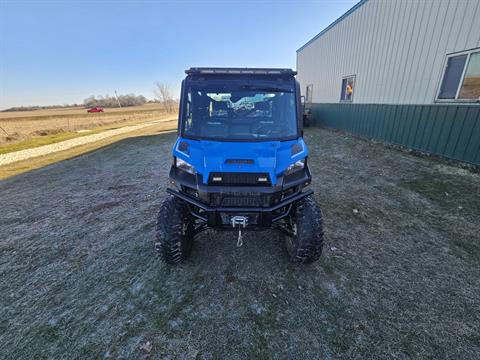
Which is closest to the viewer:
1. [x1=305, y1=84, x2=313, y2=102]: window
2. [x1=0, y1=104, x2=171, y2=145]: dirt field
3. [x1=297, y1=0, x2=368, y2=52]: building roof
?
[x1=297, y1=0, x2=368, y2=52]: building roof

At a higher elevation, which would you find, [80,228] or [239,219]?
[239,219]

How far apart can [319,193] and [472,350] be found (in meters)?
3.38

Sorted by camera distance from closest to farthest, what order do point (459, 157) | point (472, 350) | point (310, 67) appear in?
1. point (472, 350)
2. point (459, 157)
3. point (310, 67)

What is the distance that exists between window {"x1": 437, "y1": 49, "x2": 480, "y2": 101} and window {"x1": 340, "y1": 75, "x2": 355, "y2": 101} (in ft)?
15.8

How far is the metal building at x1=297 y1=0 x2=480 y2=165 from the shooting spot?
18.5 ft

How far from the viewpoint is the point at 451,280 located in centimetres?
264

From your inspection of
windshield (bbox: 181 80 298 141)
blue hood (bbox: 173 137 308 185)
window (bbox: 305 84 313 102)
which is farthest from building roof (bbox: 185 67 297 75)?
window (bbox: 305 84 313 102)

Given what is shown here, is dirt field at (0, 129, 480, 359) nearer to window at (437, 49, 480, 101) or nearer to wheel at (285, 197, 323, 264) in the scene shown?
wheel at (285, 197, 323, 264)

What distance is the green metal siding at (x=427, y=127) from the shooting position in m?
5.56

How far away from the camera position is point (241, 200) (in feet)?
8.27

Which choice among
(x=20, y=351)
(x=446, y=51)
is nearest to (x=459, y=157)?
(x=446, y=51)

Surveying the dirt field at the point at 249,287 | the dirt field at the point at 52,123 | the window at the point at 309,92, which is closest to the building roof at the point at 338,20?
the window at the point at 309,92

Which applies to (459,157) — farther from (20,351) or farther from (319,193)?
(20,351)

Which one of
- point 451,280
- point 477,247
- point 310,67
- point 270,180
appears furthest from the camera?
point 310,67
